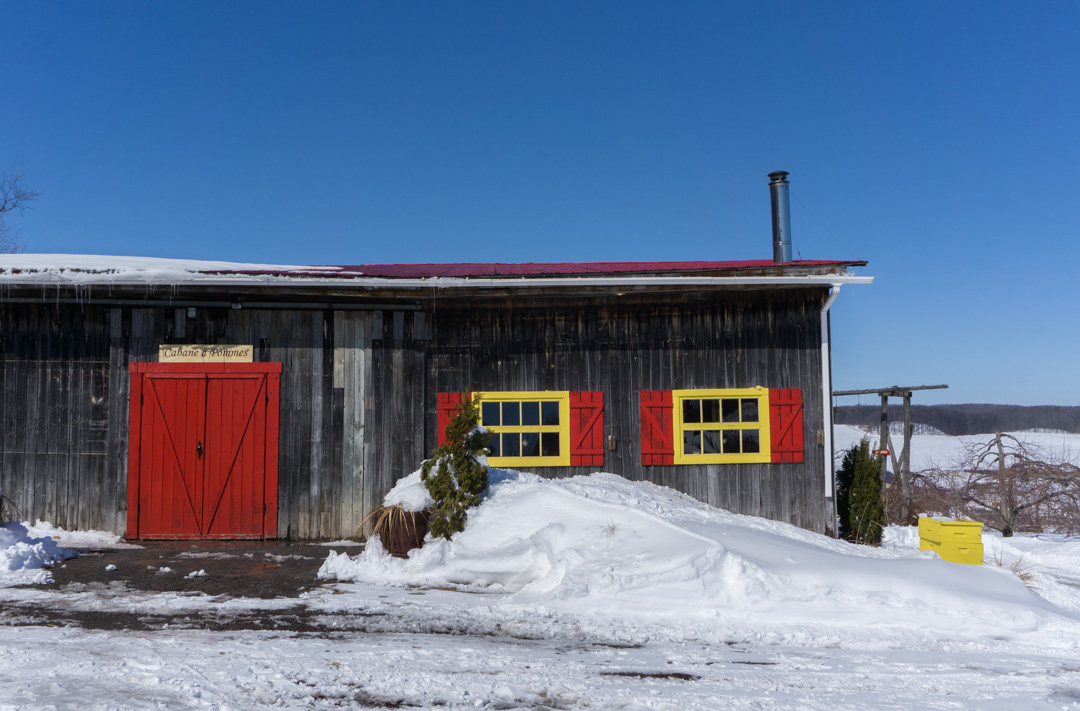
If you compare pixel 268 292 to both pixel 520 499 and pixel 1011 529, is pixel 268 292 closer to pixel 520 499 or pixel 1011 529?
pixel 520 499

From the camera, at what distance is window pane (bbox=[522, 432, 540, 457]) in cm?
938

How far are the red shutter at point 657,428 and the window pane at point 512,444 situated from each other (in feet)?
5.57

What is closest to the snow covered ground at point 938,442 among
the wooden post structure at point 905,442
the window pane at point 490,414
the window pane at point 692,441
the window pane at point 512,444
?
the wooden post structure at point 905,442

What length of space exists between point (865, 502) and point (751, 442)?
1819mm

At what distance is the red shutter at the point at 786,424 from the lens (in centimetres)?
940

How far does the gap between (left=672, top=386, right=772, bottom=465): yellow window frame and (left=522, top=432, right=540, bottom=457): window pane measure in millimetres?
1863

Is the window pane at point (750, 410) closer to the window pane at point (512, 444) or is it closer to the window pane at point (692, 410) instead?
the window pane at point (692, 410)

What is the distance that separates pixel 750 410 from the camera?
31.1 ft

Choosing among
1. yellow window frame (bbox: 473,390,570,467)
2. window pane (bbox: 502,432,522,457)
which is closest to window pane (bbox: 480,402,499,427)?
yellow window frame (bbox: 473,390,570,467)

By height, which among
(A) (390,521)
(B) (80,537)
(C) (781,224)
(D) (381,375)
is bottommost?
(B) (80,537)

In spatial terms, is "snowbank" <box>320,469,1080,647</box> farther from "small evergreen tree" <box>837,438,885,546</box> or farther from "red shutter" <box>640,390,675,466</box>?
"small evergreen tree" <box>837,438,885,546</box>

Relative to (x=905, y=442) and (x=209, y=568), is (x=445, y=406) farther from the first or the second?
(x=905, y=442)

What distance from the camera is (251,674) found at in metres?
4.10

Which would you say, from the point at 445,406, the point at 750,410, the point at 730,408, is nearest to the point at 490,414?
the point at 445,406
